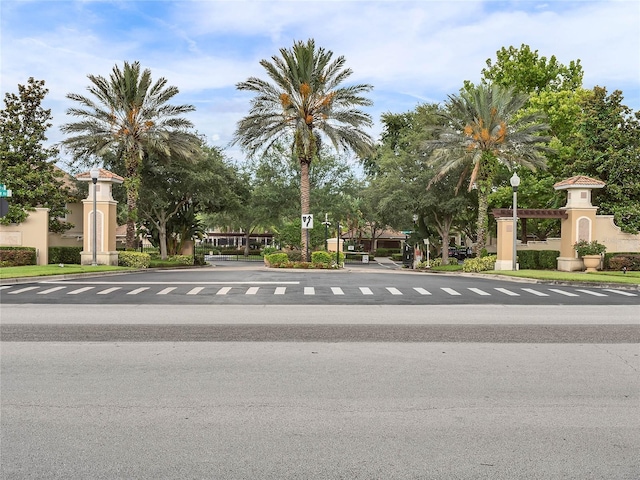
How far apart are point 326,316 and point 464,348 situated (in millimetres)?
4536

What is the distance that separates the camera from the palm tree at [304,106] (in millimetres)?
35406

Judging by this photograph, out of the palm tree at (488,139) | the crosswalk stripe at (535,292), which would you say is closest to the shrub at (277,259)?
the palm tree at (488,139)

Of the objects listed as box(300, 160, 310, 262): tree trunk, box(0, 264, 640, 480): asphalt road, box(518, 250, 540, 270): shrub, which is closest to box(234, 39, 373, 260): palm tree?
box(300, 160, 310, 262): tree trunk

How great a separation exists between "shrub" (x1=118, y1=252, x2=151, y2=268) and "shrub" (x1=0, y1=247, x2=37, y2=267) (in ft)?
15.6

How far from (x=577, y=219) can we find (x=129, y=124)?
28.3 m

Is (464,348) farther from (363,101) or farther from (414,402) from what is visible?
(363,101)

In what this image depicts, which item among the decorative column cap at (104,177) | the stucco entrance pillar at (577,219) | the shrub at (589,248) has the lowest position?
the shrub at (589,248)

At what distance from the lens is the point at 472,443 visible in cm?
483

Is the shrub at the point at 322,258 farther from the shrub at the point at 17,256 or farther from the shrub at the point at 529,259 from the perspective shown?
the shrub at the point at 17,256

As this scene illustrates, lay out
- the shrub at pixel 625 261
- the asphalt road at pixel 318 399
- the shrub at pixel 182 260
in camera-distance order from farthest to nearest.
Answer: the shrub at pixel 182 260, the shrub at pixel 625 261, the asphalt road at pixel 318 399

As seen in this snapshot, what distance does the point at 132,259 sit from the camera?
3516 centimetres

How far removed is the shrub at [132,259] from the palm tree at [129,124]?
353cm

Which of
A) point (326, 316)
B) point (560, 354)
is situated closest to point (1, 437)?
point (560, 354)

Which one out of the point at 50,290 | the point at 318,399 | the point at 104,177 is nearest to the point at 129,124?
the point at 104,177
